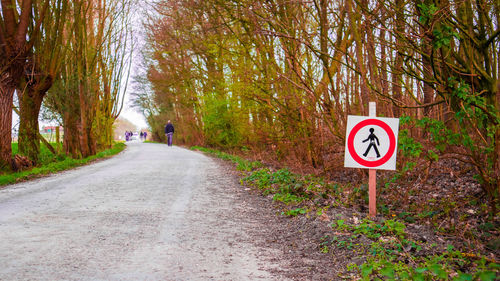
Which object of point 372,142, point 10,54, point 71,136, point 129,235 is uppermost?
point 10,54

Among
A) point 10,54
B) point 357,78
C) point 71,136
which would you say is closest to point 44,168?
point 10,54

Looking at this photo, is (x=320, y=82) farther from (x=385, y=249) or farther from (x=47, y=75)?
(x=47, y=75)

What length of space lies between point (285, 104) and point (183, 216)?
6444mm

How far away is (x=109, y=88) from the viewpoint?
30094mm

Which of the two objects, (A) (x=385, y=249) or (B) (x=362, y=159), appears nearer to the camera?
(A) (x=385, y=249)

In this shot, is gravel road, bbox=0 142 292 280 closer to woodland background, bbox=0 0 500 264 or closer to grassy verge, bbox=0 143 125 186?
grassy verge, bbox=0 143 125 186

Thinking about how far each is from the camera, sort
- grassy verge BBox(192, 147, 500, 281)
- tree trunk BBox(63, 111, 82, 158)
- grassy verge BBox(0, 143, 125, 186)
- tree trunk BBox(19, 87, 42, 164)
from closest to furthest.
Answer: grassy verge BBox(192, 147, 500, 281) < grassy verge BBox(0, 143, 125, 186) < tree trunk BBox(19, 87, 42, 164) < tree trunk BBox(63, 111, 82, 158)

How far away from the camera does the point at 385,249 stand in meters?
4.64

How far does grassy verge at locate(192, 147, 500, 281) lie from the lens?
11.9 feet

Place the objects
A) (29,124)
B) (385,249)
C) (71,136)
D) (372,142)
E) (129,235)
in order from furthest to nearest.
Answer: (71,136) → (29,124) → (372,142) → (129,235) → (385,249)

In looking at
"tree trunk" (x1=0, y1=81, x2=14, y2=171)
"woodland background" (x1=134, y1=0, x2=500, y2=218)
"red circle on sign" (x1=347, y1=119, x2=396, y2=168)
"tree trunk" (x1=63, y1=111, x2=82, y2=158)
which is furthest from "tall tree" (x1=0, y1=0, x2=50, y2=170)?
"red circle on sign" (x1=347, y1=119, x2=396, y2=168)

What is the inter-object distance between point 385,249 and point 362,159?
1796mm

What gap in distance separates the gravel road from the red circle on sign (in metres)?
1.76

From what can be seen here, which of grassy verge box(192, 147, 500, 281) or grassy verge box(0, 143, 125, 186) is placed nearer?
grassy verge box(192, 147, 500, 281)
